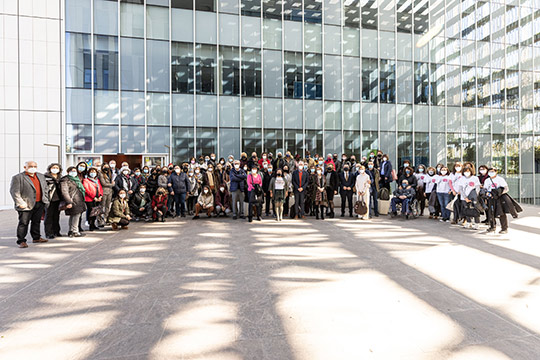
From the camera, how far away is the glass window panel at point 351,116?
70.6ft

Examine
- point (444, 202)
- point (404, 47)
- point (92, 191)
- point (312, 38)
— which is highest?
point (312, 38)

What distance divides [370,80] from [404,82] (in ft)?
8.15

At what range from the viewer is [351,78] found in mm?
21797

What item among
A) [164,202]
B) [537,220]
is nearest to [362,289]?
[164,202]

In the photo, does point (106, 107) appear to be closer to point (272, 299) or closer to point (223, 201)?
point (223, 201)

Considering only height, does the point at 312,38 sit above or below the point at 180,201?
above

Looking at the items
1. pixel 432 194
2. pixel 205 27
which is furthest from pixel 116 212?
pixel 205 27

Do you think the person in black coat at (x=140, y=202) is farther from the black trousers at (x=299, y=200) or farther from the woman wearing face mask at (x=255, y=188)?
the black trousers at (x=299, y=200)

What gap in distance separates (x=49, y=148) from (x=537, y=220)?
74.6 feet

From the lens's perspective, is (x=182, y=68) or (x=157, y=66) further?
(x=182, y=68)

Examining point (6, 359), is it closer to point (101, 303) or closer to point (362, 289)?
point (101, 303)

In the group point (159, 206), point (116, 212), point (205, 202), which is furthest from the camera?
point (205, 202)

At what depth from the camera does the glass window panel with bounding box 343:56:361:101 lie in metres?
21.7

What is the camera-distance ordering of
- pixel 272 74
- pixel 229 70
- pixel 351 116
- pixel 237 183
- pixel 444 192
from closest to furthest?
pixel 444 192, pixel 237 183, pixel 229 70, pixel 272 74, pixel 351 116
